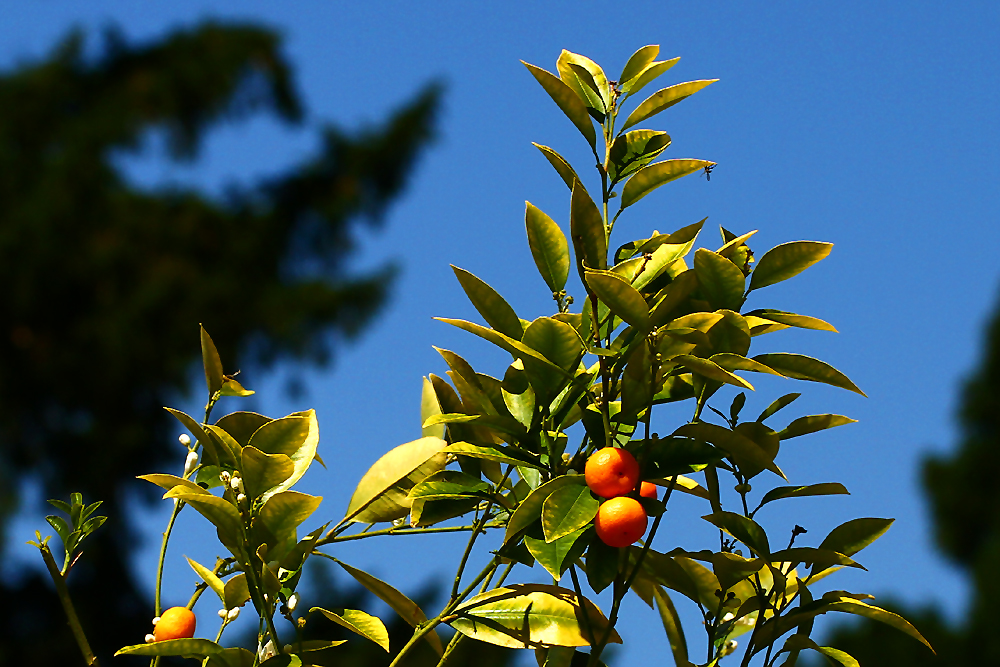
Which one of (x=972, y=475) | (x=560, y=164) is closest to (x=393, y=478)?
(x=560, y=164)

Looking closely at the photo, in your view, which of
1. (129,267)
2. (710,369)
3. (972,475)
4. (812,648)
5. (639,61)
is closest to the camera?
(710,369)

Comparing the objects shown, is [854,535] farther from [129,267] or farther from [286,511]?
[129,267]

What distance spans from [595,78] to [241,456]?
42 centimetres

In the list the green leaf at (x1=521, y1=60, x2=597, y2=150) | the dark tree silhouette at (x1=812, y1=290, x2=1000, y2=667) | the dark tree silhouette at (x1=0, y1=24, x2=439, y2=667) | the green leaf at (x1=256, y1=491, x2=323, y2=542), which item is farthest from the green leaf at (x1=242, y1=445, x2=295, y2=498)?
the dark tree silhouette at (x1=812, y1=290, x2=1000, y2=667)

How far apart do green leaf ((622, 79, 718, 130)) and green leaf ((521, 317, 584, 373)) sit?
222 mm

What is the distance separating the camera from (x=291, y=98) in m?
9.05

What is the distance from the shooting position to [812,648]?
0.67 metres

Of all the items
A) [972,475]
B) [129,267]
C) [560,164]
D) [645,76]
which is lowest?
[560,164]

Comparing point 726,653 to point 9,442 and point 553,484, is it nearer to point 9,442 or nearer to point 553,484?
point 553,484

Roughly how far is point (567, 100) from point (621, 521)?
0.33m

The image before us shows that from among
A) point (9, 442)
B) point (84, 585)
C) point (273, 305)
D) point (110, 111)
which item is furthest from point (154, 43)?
point (84, 585)

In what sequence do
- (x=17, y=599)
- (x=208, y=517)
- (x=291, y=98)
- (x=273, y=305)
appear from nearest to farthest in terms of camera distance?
(x=208, y=517) < (x=17, y=599) < (x=273, y=305) < (x=291, y=98)

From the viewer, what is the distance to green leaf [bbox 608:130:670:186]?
725mm

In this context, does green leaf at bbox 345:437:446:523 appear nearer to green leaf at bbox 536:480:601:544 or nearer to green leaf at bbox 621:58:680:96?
green leaf at bbox 536:480:601:544
